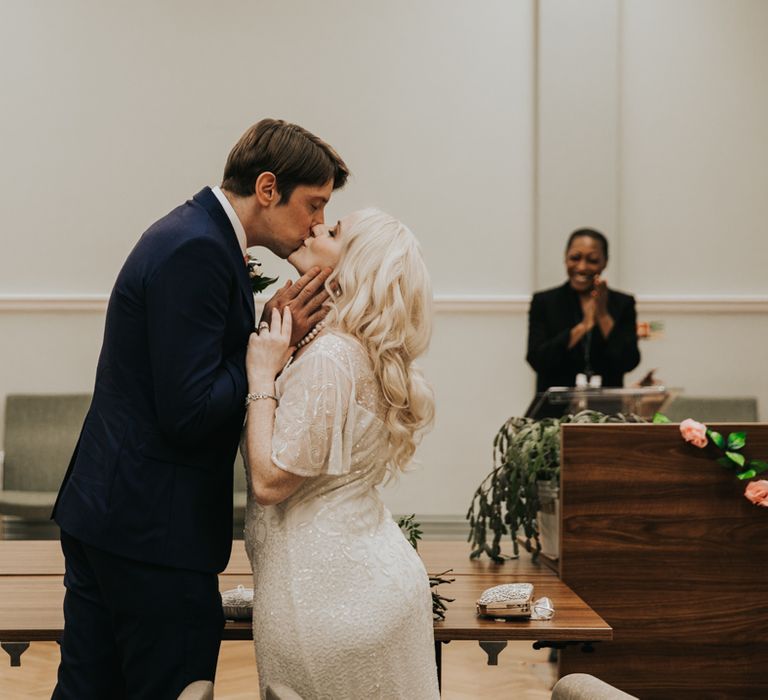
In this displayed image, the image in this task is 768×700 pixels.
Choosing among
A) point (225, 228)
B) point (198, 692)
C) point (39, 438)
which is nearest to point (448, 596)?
point (225, 228)

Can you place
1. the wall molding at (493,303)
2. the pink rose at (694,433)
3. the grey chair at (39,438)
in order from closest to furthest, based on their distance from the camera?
1. the pink rose at (694,433)
2. the grey chair at (39,438)
3. the wall molding at (493,303)

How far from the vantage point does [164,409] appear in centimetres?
196

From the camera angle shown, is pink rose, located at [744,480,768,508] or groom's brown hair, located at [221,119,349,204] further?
pink rose, located at [744,480,768,508]

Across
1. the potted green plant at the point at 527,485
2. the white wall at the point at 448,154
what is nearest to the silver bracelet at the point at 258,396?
the potted green plant at the point at 527,485

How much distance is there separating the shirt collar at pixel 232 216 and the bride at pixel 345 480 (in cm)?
18

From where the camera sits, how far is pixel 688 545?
3164 millimetres

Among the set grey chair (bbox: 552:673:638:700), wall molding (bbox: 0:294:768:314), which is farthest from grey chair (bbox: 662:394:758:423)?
grey chair (bbox: 552:673:638:700)

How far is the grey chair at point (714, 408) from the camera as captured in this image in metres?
5.93

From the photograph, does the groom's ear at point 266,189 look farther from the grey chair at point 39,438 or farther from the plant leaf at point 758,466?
the grey chair at point 39,438

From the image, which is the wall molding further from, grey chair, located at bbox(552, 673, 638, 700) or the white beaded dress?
grey chair, located at bbox(552, 673, 638, 700)

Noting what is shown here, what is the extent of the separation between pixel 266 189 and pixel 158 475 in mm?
617

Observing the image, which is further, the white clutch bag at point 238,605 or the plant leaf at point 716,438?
the plant leaf at point 716,438

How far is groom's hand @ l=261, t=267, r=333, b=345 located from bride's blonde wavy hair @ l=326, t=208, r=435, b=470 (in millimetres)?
35

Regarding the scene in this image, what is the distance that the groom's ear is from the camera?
86.0 inches
